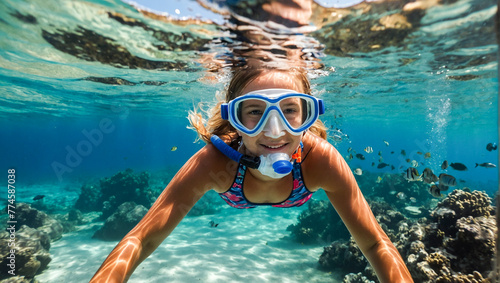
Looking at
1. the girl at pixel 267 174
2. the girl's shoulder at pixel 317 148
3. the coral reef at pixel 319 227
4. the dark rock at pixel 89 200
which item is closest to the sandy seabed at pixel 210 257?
the coral reef at pixel 319 227

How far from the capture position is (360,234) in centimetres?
295

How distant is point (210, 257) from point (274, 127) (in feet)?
28.3

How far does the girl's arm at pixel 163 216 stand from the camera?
228 cm

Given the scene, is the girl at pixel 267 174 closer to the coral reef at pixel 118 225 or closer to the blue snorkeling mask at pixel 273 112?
the blue snorkeling mask at pixel 273 112

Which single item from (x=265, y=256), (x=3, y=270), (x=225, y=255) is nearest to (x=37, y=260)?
(x=3, y=270)

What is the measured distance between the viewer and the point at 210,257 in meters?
9.93

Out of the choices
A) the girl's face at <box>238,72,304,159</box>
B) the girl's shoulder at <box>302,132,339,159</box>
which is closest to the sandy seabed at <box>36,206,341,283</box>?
the girl's shoulder at <box>302,132,339,159</box>

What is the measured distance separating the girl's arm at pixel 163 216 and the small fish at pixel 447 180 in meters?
7.24

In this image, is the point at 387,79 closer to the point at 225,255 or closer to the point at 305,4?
the point at 305,4

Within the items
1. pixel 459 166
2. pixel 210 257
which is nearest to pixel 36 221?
pixel 210 257

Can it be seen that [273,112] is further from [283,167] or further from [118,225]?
[118,225]

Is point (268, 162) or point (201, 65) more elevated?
point (201, 65)

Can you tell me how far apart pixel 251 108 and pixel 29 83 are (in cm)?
→ 2098

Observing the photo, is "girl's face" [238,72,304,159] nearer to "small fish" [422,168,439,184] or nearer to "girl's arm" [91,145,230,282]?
"girl's arm" [91,145,230,282]
